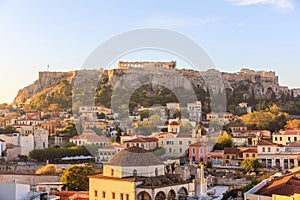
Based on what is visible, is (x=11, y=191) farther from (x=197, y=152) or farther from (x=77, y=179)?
(x=197, y=152)

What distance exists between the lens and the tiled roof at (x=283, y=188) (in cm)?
1371

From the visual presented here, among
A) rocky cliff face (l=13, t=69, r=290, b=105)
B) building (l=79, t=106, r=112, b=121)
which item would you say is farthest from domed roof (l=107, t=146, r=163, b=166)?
rocky cliff face (l=13, t=69, r=290, b=105)

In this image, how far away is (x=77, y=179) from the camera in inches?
826

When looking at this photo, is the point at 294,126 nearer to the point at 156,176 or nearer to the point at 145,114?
the point at 145,114

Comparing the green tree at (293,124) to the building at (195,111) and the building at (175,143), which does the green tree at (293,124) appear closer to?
the building at (195,111)

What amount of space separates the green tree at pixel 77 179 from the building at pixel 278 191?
815 centimetres

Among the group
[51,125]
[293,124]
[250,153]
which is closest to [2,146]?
[51,125]

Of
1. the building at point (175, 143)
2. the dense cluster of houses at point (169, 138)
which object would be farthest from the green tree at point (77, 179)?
the building at point (175, 143)

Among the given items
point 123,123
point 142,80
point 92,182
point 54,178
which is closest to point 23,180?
point 54,178

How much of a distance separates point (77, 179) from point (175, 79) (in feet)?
118

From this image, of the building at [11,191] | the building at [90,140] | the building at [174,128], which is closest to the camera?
the building at [11,191]

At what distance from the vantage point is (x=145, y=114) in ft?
147

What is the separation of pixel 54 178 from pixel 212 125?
19.1 m

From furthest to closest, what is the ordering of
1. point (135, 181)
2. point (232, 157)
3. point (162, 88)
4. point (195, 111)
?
1. point (162, 88)
2. point (195, 111)
3. point (232, 157)
4. point (135, 181)
